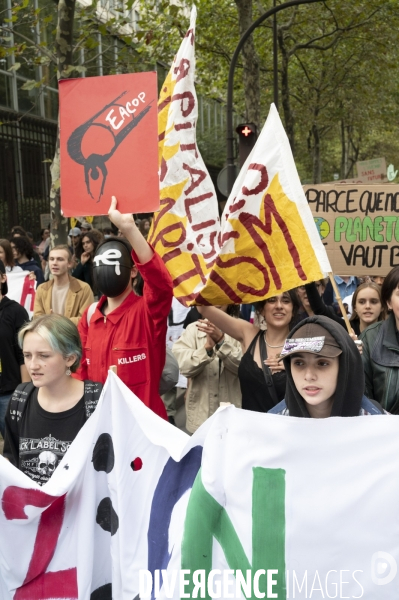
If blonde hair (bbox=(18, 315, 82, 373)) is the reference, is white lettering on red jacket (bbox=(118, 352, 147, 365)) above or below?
below

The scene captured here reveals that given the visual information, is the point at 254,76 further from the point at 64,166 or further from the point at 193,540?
the point at 193,540

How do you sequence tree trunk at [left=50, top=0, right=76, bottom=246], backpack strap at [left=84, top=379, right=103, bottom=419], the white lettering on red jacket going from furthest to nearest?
tree trunk at [left=50, top=0, right=76, bottom=246] → the white lettering on red jacket → backpack strap at [left=84, top=379, right=103, bottom=419]

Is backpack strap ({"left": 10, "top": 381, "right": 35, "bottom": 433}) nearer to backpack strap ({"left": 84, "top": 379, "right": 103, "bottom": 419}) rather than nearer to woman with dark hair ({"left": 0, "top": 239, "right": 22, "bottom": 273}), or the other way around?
backpack strap ({"left": 84, "top": 379, "right": 103, "bottom": 419})

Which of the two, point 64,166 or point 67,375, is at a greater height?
Answer: point 64,166

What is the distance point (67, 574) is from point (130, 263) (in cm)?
165

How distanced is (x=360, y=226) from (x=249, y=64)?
430 inches

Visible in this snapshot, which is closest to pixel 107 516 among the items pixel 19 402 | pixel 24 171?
pixel 19 402

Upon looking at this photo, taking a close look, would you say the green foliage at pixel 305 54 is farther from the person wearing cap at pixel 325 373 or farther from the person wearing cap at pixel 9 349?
the person wearing cap at pixel 325 373

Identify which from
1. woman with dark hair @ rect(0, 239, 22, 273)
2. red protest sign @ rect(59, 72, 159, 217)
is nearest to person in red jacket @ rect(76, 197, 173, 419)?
red protest sign @ rect(59, 72, 159, 217)

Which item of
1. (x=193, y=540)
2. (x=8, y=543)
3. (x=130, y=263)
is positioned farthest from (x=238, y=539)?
(x=130, y=263)

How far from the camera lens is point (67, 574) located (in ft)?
10.4

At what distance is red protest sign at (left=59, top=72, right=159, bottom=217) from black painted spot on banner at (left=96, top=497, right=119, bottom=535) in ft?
4.67

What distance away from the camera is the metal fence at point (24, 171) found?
19.8m

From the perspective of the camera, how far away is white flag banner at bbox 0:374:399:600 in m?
2.82
